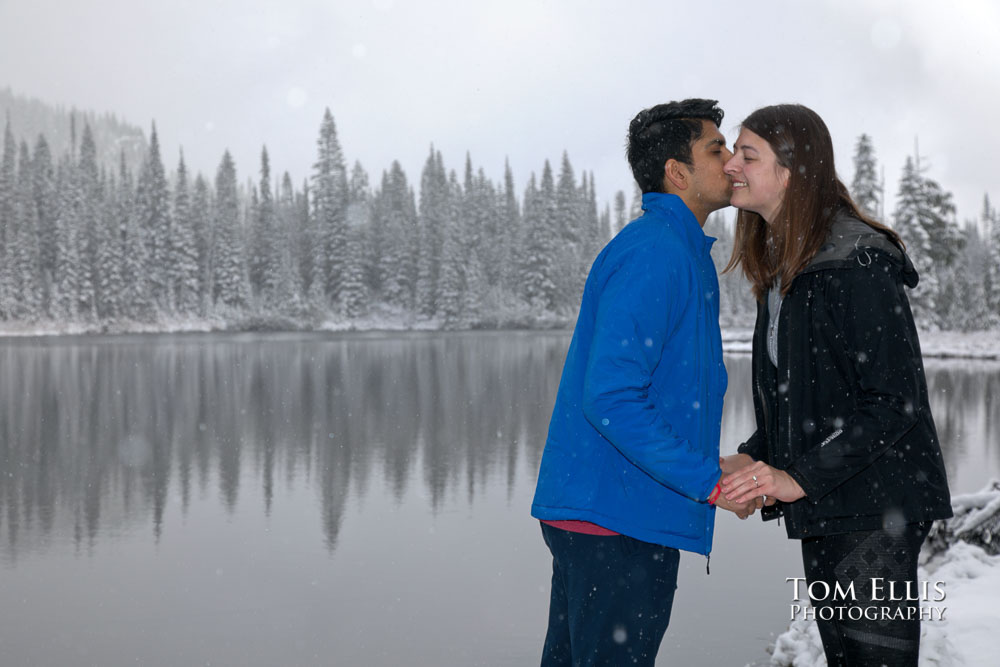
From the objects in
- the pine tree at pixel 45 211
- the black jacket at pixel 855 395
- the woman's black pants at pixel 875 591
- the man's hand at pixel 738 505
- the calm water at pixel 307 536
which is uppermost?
the pine tree at pixel 45 211

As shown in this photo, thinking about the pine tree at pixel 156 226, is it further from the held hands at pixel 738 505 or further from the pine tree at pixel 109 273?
the held hands at pixel 738 505

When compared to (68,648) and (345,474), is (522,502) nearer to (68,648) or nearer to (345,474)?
(345,474)

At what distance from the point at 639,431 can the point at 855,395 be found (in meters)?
0.71

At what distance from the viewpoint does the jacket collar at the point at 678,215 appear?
272 centimetres

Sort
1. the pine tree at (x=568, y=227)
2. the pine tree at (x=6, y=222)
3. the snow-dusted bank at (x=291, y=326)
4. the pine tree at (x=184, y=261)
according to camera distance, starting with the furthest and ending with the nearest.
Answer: the pine tree at (x=568, y=227) < the pine tree at (x=184, y=261) < the pine tree at (x=6, y=222) < the snow-dusted bank at (x=291, y=326)

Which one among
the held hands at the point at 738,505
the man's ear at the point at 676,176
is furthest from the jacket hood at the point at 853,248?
the held hands at the point at 738,505

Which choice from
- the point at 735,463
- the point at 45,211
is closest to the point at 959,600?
the point at 735,463

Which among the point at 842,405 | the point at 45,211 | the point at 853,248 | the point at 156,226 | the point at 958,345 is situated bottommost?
the point at 958,345

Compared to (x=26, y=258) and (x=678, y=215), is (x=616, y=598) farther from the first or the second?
(x=26, y=258)

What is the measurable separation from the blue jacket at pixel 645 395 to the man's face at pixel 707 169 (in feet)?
0.45

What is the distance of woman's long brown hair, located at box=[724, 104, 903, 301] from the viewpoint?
2.70 m

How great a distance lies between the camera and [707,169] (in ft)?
9.47

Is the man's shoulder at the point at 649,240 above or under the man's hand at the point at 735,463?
above

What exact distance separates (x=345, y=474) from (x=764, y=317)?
35.1ft
